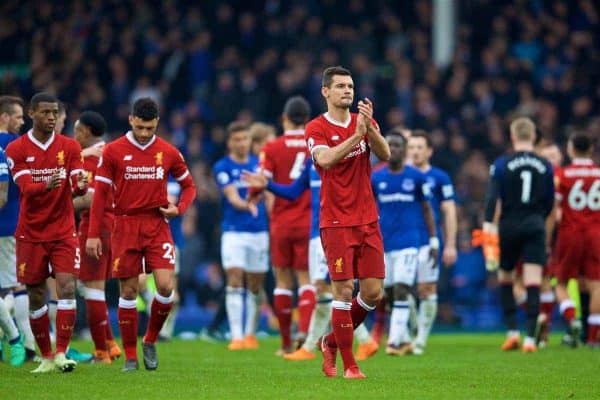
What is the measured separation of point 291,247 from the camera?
50.2 ft

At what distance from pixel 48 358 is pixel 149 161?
6.42 ft

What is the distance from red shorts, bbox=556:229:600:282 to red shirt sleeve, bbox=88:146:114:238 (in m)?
6.80

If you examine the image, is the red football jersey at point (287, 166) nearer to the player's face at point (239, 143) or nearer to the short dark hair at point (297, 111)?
the short dark hair at point (297, 111)

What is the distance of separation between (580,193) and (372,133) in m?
6.35

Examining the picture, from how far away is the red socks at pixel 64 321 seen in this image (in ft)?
39.1

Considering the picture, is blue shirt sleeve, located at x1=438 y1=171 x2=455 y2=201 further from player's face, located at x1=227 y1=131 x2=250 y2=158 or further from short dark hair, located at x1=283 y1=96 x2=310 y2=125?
player's face, located at x1=227 y1=131 x2=250 y2=158

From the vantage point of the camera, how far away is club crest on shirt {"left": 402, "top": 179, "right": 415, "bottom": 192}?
1497cm

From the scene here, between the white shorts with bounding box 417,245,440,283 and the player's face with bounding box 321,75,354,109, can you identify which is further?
the white shorts with bounding box 417,245,440,283

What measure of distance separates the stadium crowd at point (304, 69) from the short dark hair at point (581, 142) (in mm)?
6716

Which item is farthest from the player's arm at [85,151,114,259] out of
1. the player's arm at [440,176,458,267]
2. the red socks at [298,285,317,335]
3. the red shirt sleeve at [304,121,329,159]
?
the player's arm at [440,176,458,267]

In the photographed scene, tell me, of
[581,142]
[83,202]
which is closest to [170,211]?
[83,202]

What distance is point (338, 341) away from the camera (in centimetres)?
1127

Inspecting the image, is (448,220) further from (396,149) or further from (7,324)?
(7,324)

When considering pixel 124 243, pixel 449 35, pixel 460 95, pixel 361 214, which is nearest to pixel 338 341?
pixel 361 214
